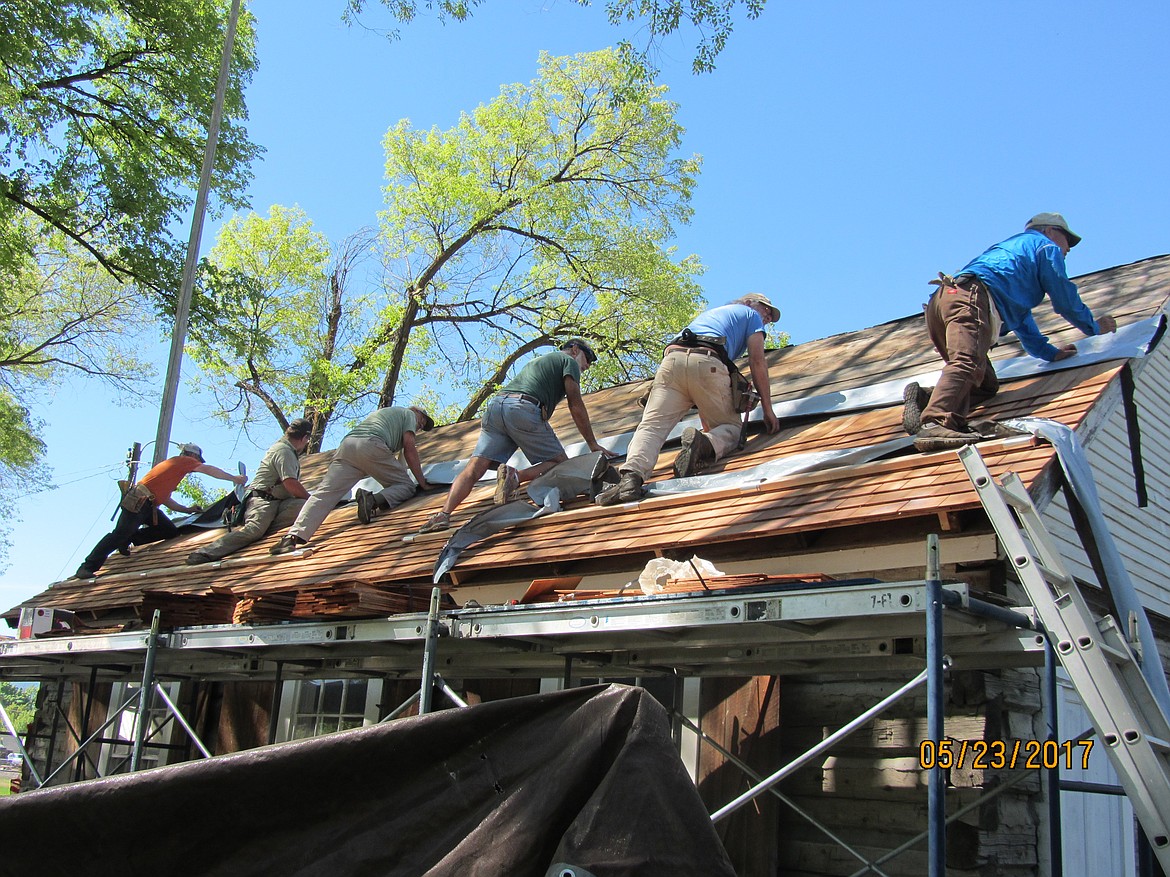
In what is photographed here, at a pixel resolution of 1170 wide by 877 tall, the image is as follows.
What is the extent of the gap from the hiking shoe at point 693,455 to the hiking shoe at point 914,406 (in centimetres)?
Result: 133

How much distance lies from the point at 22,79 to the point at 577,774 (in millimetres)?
16529

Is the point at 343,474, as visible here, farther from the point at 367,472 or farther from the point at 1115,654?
the point at 1115,654

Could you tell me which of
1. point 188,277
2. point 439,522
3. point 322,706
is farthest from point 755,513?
point 188,277

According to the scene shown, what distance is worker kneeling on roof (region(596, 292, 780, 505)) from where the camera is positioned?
681 cm

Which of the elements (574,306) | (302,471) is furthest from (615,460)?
(574,306)

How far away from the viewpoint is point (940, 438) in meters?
5.31

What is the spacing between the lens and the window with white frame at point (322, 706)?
27.8 ft

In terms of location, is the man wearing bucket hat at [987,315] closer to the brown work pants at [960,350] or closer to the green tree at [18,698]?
the brown work pants at [960,350]

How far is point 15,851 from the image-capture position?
96.7 inches

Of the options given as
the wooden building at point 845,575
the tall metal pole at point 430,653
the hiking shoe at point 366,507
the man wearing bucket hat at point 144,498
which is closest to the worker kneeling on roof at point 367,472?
the hiking shoe at point 366,507

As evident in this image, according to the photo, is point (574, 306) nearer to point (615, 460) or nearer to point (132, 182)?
point (132, 182)

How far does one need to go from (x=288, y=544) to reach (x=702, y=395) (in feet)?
14.4

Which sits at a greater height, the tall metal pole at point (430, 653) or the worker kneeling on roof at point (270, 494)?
the worker kneeling on roof at point (270, 494)
